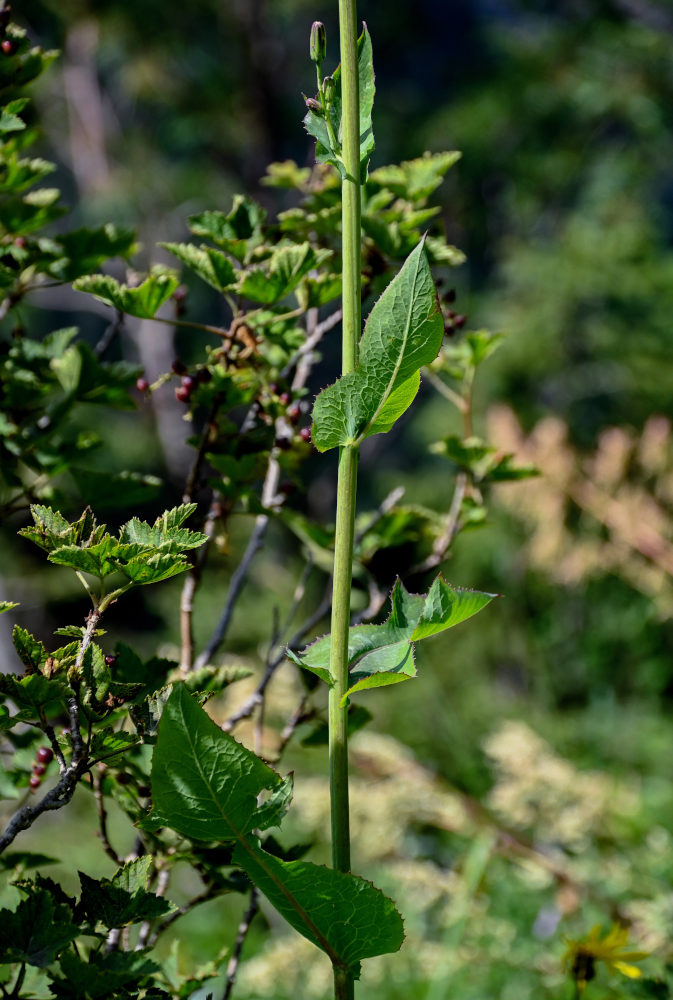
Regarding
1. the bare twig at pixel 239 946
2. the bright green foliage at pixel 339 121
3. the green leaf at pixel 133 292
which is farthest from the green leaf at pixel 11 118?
the bare twig at pixel 239 946

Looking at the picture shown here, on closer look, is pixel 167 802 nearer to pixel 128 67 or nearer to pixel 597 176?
pixel 597 176

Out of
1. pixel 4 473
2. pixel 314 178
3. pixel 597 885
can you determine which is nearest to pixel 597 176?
pixel 597 885

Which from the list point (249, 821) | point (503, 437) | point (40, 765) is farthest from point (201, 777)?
point (503, 437)

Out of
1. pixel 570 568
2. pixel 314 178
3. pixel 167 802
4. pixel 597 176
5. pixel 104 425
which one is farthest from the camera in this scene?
pixel 104 425

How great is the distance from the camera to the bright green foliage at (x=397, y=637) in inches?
11.3

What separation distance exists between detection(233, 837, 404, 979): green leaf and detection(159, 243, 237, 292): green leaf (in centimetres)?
27

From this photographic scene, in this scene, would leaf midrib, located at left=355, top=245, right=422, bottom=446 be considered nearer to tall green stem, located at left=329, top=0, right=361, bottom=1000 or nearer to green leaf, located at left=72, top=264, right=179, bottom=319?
tall green stem, located at left=329, top=0, right=361, bottom=1000

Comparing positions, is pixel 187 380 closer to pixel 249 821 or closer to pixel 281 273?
pixel 281 273

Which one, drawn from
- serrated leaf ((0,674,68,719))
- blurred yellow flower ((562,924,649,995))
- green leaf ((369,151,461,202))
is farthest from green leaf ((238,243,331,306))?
blurred yellow flower ((562,924,649,995))

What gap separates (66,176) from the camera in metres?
5.62

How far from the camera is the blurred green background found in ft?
3.46

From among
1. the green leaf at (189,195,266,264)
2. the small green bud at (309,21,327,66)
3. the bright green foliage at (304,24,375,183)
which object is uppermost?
the small green bud at (309,21,327,66)

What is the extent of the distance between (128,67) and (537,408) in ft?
7.98

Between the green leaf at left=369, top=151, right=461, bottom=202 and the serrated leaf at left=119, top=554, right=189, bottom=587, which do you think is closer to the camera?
the serrated leaf at left=119, top=554, right=189, bottom=587
